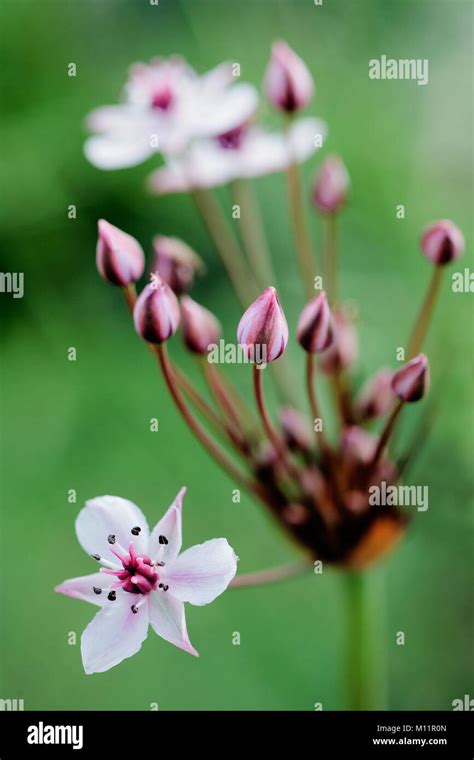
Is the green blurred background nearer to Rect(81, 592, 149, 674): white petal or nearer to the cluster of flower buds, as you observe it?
the cluster of flower buds

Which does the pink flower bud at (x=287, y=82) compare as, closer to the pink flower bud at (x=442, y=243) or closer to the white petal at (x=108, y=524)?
the pink flower bud at (x=442, y=243)

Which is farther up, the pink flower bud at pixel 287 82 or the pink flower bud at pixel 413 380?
the pink flower bud at pixel 287 82

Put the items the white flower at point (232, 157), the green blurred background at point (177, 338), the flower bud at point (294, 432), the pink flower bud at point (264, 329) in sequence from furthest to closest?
the green blurred background at point (177, 338) < the white flower at point (232, 157) < the flower bud at point (294, 432) < the pink flower bud at point (264, 329)

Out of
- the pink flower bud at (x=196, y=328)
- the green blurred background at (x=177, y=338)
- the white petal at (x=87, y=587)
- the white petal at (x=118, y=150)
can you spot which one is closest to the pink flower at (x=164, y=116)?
the white petal at (x=118, y=150)

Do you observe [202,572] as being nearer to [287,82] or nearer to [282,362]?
[282,362]

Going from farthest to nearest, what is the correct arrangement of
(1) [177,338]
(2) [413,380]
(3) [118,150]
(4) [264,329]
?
(1) [177,338] → (3) [118,150] → (2) [413,380] → (4) [264,329]

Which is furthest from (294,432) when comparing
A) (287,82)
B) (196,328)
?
(287,82)
